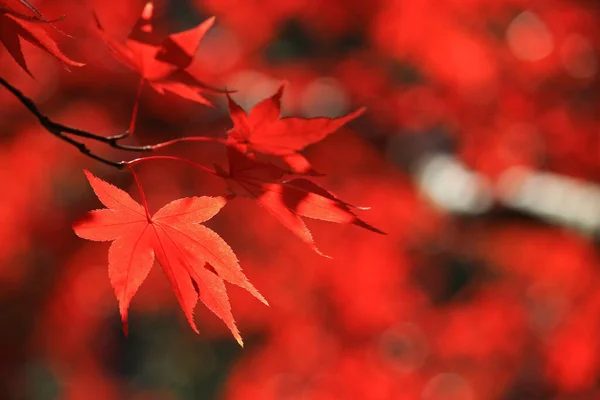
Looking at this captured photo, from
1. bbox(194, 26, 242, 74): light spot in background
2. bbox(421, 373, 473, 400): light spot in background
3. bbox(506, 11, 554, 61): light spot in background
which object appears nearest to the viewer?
bbox(194, 26, 242, 74): light spot in background

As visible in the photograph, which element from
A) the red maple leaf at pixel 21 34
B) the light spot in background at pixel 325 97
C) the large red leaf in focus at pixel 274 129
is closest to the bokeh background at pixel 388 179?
the light spot in background at pixel 325 97

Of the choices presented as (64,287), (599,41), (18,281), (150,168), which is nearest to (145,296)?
(64,287)

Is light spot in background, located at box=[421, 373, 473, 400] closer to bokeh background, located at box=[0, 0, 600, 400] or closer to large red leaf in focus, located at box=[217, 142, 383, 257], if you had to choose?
bokeh background, located at box=[0, 0, 600, 400]

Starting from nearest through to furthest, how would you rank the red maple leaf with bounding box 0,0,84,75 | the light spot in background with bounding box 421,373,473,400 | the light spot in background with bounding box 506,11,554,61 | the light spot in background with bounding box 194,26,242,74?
the red maple leaf with bounding box 0,0,84,75, the light spot in background with bounding box 194,26,242,74, the light spot in background with bounding box 506,11,554,61, the light spot in background with bounding box 421,373,473,400

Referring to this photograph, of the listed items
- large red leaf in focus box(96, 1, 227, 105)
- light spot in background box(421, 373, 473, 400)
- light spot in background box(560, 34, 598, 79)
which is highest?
large red leaf in focus box(96, 1, 227, 105)

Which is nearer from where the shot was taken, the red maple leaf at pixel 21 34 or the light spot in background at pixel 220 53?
the red maple leaf at pixel 21 34

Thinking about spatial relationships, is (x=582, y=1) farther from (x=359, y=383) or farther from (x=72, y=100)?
(x=72, y=100)

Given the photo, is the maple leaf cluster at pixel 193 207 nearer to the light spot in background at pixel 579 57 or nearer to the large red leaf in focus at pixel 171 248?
the large red leaf in focus at pixel 171 248

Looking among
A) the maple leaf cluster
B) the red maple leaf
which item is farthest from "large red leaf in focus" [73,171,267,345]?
the red maple leaf
